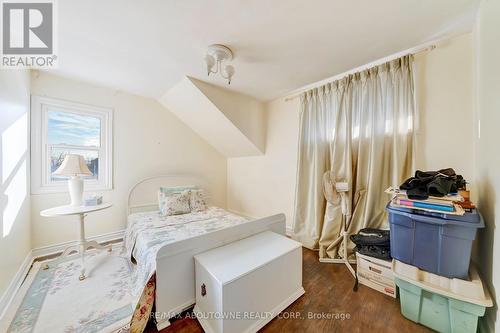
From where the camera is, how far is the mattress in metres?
1.52

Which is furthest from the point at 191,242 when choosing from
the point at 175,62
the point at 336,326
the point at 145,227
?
the point at 175,62

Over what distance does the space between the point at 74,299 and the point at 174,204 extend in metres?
1.31

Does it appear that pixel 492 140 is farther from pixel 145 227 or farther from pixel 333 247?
pixel 145 227

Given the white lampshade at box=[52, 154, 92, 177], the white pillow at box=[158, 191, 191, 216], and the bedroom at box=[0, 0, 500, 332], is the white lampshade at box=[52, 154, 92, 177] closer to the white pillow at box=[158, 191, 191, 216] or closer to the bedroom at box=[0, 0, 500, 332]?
the bedroom at box=[0, 0, 500, 332]

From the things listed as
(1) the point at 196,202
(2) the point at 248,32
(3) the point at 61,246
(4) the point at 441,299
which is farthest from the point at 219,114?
(4) the point at 441,299

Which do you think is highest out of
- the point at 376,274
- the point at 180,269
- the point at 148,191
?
the point at 148,191

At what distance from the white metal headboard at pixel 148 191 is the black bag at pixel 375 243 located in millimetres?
2970

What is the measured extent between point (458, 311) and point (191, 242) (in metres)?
1.93

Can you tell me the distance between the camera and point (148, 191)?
10.1 feet

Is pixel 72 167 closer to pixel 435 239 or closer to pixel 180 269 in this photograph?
pixel 180 269

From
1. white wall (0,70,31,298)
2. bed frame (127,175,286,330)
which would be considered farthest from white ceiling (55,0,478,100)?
bed frame (127,175,286,330)

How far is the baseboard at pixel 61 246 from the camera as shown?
225cm

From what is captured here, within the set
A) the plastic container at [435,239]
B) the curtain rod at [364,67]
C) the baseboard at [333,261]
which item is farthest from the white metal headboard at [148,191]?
the plastic container at [435,239]

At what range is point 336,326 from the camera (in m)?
1.34
